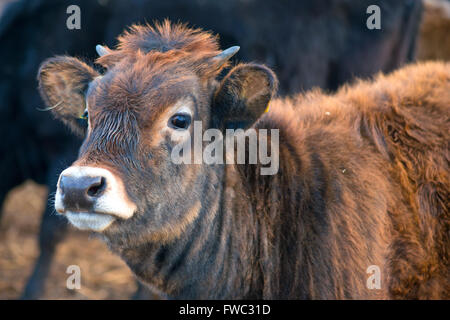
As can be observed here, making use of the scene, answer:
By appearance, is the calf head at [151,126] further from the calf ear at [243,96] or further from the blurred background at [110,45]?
the blurred background at [110,45]

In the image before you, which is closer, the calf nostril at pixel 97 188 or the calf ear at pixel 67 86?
the calf nostril at pixel 97 188

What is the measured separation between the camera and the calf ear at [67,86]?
3559 mm

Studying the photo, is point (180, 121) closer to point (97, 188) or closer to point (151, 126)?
point (151, 126)

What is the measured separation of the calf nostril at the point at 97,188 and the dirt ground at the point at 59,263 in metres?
3.00

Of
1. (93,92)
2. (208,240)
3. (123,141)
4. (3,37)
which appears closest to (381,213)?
(208,240)

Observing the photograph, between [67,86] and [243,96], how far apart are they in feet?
4.02

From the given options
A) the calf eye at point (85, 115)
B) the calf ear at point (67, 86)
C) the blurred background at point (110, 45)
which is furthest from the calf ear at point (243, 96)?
the blurred background at point (110, 45)

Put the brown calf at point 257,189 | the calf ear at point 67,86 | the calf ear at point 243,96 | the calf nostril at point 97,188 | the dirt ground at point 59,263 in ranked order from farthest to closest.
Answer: the dirt ground at point 59,263
the calf ear at point 67,86
the calf ear at point 243,96
the brown calf at point 257,189
the calf nostril at point 97,188

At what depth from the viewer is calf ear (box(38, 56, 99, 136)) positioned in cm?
356

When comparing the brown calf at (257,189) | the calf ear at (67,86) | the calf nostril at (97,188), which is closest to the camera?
the calf nostril at (97,188)

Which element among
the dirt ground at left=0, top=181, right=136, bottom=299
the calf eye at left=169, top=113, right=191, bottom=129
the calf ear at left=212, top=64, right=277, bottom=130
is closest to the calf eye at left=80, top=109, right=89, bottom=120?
the calf eye at left=169, top=113, right=191, bottom=129

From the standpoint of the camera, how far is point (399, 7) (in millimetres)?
6496

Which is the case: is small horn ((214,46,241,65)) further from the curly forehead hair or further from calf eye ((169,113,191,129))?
calf eye ((169,113,191,129))

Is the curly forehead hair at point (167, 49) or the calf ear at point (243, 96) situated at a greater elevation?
the curly forehead hair at point (167, 49)
